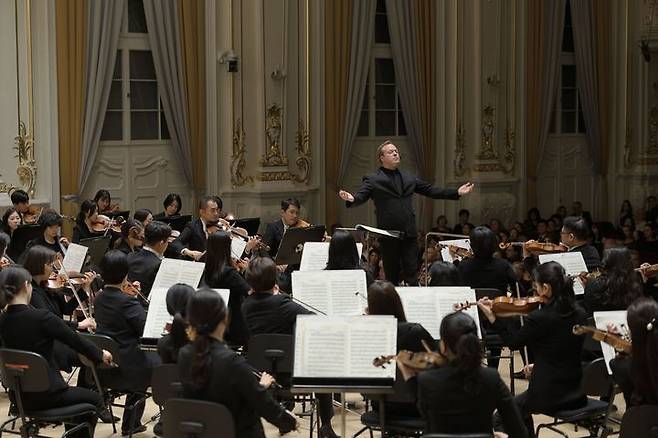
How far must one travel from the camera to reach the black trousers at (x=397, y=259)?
1020cm

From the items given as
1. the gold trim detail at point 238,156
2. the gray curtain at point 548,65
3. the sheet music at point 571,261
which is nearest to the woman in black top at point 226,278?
the sheet music at point 571,261

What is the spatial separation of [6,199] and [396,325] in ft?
27.1

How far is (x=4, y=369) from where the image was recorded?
6457 mm

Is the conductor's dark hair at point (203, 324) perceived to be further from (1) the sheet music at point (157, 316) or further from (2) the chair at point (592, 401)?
(2) the chair at point (592, 401)

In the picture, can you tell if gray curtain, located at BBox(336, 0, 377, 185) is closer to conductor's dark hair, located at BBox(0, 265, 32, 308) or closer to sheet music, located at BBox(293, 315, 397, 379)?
conductor's dark hair, located at BBox(0, 265, 32, 308)

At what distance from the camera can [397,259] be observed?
33.6ft

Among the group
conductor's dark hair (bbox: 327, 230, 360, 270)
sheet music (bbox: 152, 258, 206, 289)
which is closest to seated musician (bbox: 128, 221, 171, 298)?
sheet music (bbox: 152, 258, 206, 289)

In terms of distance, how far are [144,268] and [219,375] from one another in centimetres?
348

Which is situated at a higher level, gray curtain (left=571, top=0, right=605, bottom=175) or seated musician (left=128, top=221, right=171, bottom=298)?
gray curtain (left=571, top=0, right=605, bottom=175)

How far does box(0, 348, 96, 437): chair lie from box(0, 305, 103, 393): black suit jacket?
3.8 inches

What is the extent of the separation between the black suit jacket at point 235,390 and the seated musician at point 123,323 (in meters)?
1.92

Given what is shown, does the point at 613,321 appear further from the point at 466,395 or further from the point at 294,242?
the point at 294,242

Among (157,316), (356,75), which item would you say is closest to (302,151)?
(356,75)

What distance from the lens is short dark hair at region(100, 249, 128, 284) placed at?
7.17 meters
